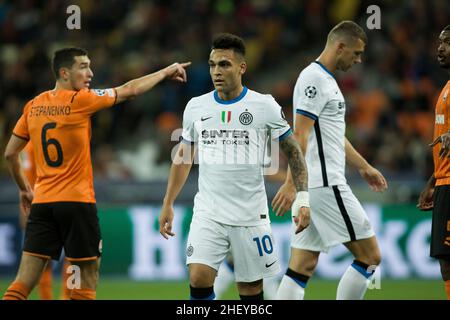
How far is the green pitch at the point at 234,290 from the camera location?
1052 cm

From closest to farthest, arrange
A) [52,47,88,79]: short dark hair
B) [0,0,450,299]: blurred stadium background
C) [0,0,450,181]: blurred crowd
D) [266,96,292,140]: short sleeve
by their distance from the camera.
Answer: [266,96,292,140]: short sleeve
[52,47,88,79]: short dark hair
[0,0,450,299]: blurred stadium background
[0,0,450,181]: blurred crowd

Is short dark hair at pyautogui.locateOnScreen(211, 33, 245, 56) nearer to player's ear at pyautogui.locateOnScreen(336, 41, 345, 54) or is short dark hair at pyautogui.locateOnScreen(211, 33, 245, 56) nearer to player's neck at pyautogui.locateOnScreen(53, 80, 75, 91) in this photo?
player's ear at pyautogui.locateOnScreen(336, 41, 345, 54)

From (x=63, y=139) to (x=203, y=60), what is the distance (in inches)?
367

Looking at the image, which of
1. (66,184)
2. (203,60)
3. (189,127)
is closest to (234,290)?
(66,184)

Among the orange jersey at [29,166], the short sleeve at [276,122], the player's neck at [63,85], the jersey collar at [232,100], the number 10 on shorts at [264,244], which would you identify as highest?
the player's neck at [63,85]

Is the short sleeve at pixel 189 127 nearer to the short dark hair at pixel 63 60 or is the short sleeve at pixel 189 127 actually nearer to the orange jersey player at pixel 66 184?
the orange jersey player at pixel 66 184

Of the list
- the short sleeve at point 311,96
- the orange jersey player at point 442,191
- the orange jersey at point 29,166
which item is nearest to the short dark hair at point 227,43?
the short sleeve at point 311,96

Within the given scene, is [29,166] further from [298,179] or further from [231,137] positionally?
[298,179]

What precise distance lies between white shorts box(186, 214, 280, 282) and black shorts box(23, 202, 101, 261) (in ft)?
3.50

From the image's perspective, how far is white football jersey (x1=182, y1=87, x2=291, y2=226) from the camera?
669 cm

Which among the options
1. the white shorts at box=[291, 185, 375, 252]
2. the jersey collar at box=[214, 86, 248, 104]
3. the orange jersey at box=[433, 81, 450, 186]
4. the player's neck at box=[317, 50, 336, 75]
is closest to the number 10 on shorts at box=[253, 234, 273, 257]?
the white shorts at box=[291, 185, 375, 252]

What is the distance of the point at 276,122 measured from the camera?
266 inches

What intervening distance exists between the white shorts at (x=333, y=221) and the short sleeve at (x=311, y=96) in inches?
24.7
